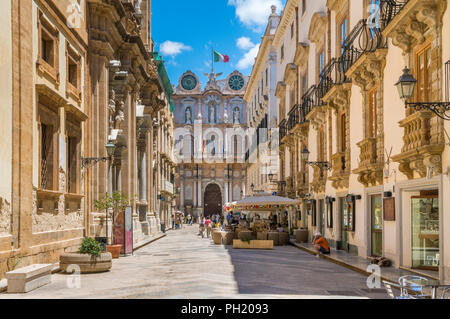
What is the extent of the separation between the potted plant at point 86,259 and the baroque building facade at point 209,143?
57.1 metres

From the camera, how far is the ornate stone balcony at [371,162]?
17.7m

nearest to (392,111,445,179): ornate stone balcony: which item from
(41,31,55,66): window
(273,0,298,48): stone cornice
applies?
(41,31,55,66): window

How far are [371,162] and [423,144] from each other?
4778 millimetres

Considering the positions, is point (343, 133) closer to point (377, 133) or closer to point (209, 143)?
point (377, 133)

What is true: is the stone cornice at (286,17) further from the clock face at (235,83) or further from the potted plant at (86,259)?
the clock face at (235,83)

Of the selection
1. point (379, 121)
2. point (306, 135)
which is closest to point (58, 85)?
point (379, 121)

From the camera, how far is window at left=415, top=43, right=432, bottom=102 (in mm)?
13977

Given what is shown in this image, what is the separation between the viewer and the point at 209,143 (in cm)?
7462

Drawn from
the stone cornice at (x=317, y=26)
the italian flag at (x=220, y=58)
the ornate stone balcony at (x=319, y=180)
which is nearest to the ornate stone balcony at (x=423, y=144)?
the ornate stone balcony at (x=319, y=180)

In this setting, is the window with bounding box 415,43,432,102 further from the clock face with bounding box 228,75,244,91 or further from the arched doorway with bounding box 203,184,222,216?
the clock face with bounding box 228,75,244,91

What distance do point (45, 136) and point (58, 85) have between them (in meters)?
1.57

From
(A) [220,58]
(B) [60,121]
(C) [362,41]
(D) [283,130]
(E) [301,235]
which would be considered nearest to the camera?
(B) [60,121]

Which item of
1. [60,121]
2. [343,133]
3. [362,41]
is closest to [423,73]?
[362,41]
